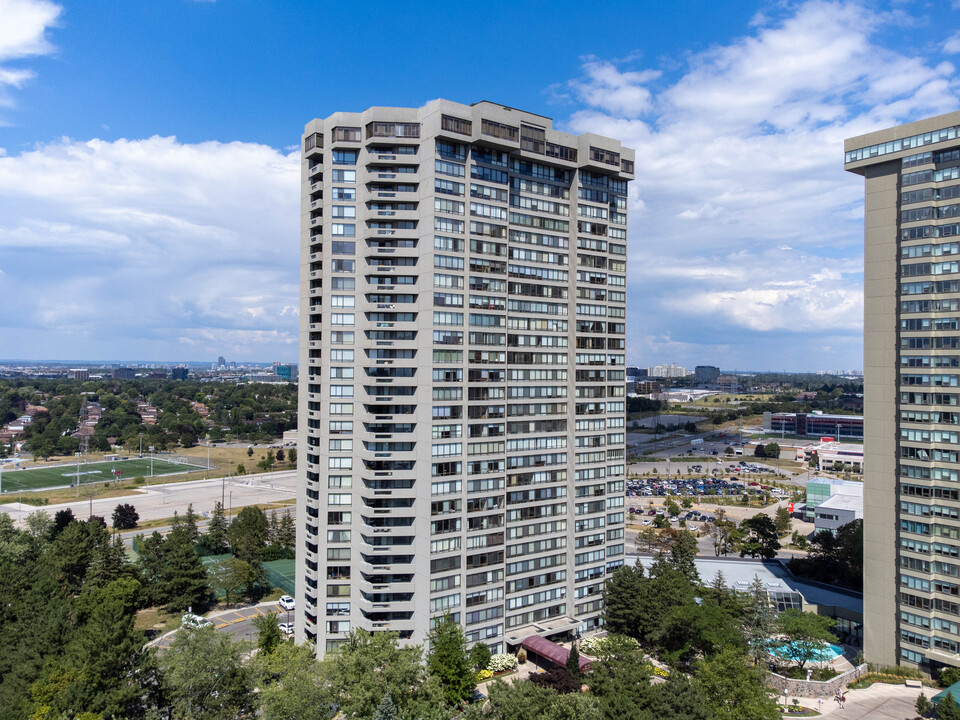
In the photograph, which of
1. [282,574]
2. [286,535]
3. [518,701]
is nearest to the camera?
[518,701]

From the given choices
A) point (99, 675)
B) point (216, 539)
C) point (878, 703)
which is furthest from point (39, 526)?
point (878, 703)

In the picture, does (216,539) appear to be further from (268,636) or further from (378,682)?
(378,682)

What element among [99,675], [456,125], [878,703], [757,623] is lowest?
[878,703]

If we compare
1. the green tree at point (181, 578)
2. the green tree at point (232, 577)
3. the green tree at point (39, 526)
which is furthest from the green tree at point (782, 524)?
the green tree at point (39, 526)

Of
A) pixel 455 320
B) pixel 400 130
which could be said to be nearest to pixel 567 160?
pixel 400 130

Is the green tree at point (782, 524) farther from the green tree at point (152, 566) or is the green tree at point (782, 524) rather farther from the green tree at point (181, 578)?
the green tree at point (152, 566)

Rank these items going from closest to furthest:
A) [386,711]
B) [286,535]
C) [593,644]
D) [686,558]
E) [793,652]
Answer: [386,711], [793,652], [593,644], [686,558], [286,535]

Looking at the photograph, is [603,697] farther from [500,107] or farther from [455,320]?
[500,107]
